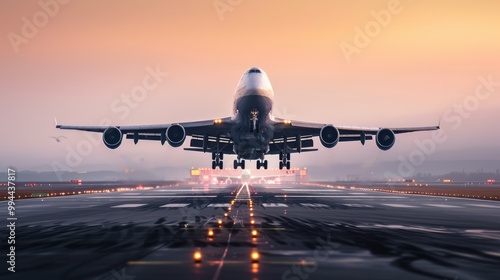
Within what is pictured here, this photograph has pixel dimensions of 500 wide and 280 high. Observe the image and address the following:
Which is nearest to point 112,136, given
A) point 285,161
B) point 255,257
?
point 285,161

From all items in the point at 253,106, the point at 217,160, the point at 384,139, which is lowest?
the point at 217,160

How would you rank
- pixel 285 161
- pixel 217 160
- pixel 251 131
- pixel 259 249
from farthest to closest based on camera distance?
pixel 217 160 → pixel 285 161 → pixel 251 131 → pixel 259 249

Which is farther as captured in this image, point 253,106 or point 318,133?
point 318,133

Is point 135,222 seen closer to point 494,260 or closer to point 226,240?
point 226,240

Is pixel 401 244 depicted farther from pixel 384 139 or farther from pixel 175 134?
pixel 384 139

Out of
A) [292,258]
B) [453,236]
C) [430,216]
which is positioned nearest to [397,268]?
[292,258]

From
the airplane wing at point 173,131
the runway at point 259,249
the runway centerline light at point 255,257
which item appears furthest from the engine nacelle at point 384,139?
the runway centerline light at point 255,257

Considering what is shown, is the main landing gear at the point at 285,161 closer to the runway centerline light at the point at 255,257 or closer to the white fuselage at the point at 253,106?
the white fuselage at the point at 253,106

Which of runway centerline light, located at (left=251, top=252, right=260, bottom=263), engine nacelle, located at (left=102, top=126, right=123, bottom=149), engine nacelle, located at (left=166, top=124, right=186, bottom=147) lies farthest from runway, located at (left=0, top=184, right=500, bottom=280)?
engine nacelle, located at (left=102, top=126, right=123, bottom=149)
